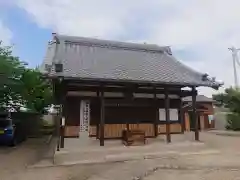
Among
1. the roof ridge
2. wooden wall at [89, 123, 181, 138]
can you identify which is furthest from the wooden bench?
the roof ridge

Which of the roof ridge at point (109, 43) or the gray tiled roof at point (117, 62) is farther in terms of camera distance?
the roof ridge at point (109, 43)

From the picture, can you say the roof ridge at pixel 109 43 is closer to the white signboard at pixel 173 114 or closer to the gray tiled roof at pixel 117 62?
the gray tiled roof at pixel 117 62

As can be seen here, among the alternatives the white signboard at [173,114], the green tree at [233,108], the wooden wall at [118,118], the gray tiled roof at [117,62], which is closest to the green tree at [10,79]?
the gray tiled roof at [117,62]

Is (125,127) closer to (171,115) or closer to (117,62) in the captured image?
(171,115)

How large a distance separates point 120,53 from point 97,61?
7.85 feet

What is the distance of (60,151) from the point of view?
34.7 ft

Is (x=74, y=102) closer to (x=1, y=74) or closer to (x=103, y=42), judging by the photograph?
(x=1, y=74)

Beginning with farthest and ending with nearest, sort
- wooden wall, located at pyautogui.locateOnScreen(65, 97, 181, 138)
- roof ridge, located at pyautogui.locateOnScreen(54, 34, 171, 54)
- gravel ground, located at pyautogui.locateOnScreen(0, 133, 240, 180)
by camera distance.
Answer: roof ridge, located at pyautogui.locateOnScreen(54, 34, 171, 54) → wooden wall, located at pyautogui.locateOnScreen(65, 97, 181, 138) → gravel ground, located at pyautogui.locateOnScreen(0, 133, 240, 180)

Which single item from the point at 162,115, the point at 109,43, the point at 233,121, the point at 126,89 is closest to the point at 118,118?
the point at 126,89

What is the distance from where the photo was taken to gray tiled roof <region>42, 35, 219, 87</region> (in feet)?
38.6

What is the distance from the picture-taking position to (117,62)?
13.7 metres

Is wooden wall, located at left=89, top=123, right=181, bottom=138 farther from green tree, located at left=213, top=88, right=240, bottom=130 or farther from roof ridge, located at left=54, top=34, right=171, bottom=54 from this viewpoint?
green tree, located at left=213, top=88, right=240, bottom=130

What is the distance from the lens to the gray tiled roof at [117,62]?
11760mm

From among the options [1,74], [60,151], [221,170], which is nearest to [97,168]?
[60,151]
